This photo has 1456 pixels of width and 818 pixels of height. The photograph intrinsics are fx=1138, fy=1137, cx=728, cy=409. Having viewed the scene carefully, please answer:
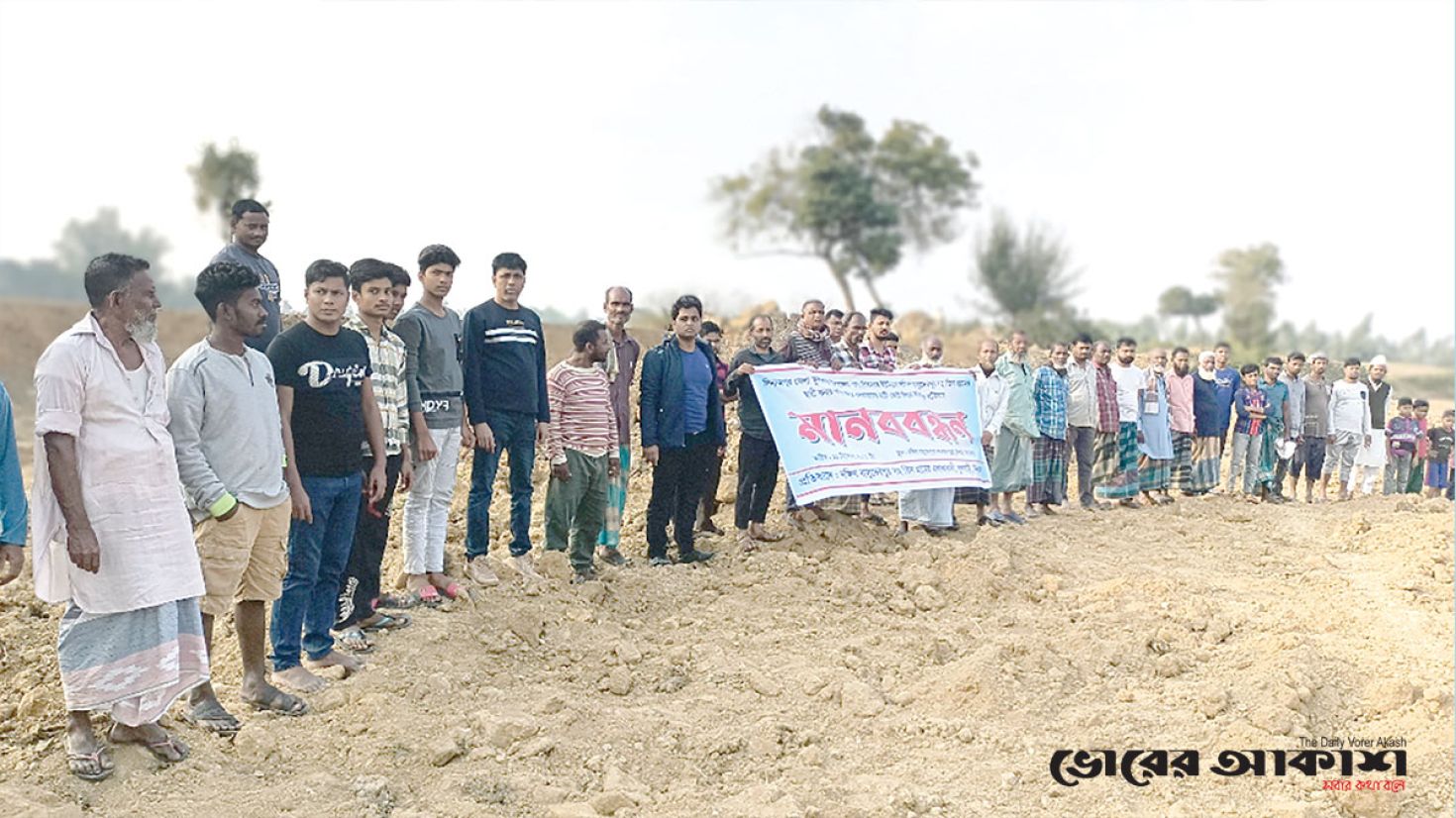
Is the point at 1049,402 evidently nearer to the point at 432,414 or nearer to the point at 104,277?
the point at 432,414

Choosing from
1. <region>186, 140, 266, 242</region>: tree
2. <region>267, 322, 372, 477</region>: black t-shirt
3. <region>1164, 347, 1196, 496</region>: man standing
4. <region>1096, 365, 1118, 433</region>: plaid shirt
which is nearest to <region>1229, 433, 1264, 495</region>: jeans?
<region>1164, 347, 1196, 496</region>: man standing

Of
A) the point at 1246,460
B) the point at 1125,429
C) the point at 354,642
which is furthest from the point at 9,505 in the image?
the point at 1246,460

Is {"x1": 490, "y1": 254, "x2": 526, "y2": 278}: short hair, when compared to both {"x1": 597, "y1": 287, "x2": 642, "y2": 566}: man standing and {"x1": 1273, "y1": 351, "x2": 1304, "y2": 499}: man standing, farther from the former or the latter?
{"x1": 1273, "y1": 351, "x2": 1304, "y2": 499}: man standing

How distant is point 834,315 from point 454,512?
3368 mm

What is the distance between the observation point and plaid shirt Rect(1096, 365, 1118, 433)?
398 inches

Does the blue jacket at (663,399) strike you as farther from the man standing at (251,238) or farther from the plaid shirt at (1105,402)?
the plaid shirt at (1105,402)

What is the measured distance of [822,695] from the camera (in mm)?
5082

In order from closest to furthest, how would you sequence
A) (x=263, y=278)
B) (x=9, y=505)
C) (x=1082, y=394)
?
(x=9, y=505) < (x=263, y=278) < (x=1082, y=394)

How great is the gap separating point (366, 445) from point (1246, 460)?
9.35 m

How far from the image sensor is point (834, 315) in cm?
891

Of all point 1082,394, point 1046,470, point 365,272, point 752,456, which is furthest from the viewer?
Answer: point 1082,394

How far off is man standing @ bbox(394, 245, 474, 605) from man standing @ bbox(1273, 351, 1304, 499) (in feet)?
29.7

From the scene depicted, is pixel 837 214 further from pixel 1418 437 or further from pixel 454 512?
Result: pixel 454 512

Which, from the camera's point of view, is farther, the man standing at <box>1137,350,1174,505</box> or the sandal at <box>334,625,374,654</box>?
the man standing at <box>1137,350,1174,505</box>
